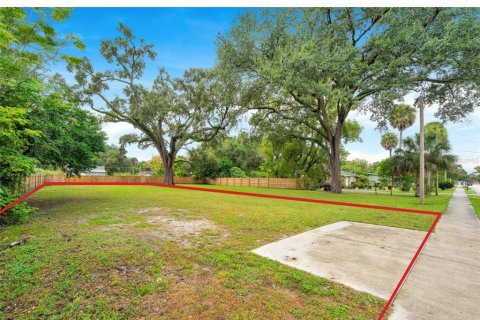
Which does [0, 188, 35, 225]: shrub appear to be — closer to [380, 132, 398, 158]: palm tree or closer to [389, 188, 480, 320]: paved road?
[389, 188, 480, 320]: paved road

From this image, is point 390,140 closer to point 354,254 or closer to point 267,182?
point 267,182

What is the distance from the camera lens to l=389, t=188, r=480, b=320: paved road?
7.77ft

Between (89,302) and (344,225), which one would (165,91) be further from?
(89,302)

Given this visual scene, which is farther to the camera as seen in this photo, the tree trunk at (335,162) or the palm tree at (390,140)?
the palm tree at (390,140)

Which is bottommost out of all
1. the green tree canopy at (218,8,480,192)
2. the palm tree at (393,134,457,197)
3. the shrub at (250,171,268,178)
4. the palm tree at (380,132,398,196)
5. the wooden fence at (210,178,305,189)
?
the wooden fence at (210,178,305,189)

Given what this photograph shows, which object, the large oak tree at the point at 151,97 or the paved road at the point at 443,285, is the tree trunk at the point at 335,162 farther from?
the paved road at the point at 443,285

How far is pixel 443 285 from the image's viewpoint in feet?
9.71

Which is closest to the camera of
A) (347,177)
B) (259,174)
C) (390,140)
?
(390,140)

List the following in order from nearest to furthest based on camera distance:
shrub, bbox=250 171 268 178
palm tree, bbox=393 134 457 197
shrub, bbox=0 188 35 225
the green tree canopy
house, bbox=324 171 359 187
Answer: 1. shrub, bbox=0 188 35 225
2. the green tree canopy
3. palm tree, bbox=393 134 457 197
4. shrub, bbox=250 171 268 178
5. house, bbox=324 171 359 187

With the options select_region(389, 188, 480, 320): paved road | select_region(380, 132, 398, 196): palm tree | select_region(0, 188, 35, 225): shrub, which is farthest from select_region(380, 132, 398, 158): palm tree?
select_region(0, 188, 35, 225): shrub

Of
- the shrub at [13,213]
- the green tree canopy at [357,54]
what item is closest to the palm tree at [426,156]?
the green tree canopy at [357,54]

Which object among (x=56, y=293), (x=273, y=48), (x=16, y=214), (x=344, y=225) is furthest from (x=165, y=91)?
(x=56, y=293)

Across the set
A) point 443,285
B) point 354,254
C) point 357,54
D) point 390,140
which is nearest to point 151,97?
point 357,54

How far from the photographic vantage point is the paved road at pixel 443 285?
2367 millimetres
